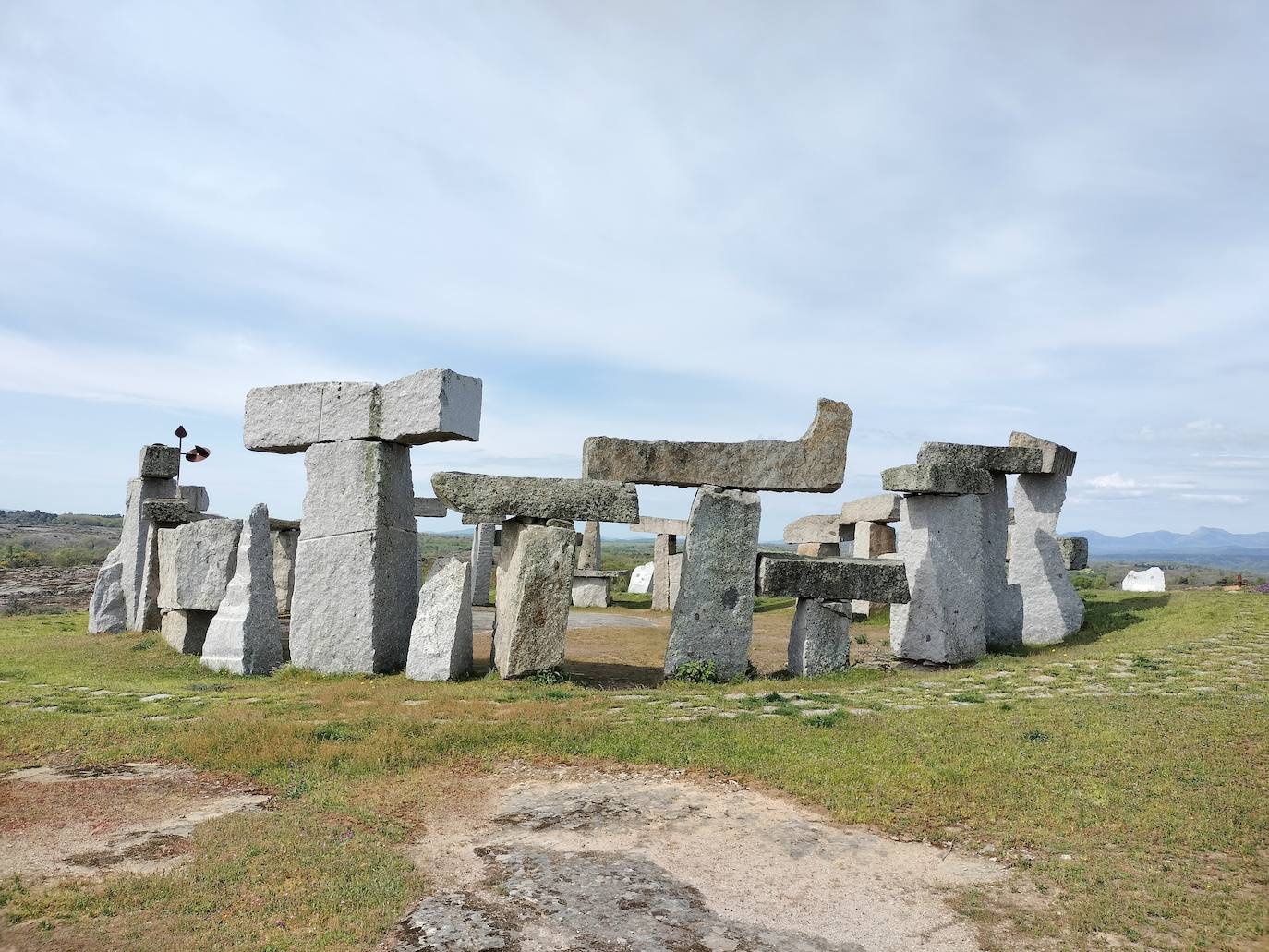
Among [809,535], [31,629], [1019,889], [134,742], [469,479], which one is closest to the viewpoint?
[1019,889]

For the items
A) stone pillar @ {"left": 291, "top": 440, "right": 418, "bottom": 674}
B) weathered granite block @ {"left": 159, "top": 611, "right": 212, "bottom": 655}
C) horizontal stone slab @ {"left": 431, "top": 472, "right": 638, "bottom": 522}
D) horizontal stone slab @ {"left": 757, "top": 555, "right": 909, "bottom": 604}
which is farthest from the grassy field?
horizontal stone slab @ {"left": 431, "top": 472, "right": 638, "bottom": 522}

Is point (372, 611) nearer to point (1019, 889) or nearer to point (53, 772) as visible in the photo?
point (53, 772)

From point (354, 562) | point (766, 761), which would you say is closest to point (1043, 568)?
point (766, 761)

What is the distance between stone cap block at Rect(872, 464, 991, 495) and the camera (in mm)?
11906

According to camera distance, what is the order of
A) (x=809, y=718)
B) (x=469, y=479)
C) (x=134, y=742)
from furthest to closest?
(x=469, y=479)
(x=809, y=718)
(x=134, y=742)

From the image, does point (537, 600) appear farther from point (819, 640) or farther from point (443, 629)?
point (819, 640)

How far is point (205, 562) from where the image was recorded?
→ 12.7 metres

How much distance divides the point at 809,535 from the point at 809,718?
15.1 m

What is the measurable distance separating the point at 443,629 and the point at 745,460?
414cm

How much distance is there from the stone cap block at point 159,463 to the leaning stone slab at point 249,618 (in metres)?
5.41

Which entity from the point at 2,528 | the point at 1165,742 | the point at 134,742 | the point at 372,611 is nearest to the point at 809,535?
the point at 372,611

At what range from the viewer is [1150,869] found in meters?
4.84

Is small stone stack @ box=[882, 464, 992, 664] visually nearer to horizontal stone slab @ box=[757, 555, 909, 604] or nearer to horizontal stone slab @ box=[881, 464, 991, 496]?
horizontal stone slab @ box=[881, 464, 991, 496]

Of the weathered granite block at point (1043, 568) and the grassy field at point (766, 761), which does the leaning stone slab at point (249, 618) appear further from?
the weathered granite block at point (1043, 568)
